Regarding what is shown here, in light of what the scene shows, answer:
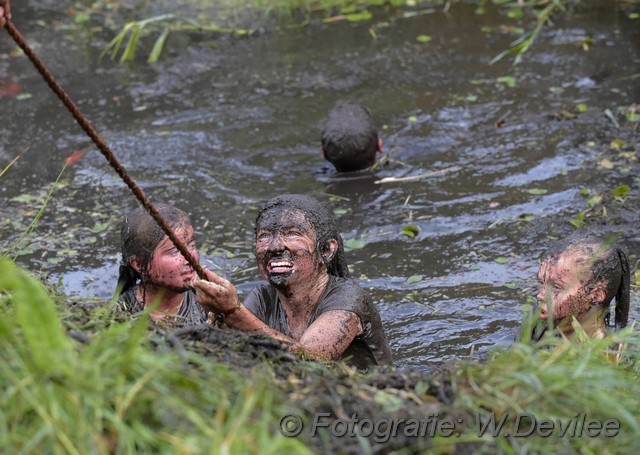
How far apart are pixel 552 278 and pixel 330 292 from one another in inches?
54.5

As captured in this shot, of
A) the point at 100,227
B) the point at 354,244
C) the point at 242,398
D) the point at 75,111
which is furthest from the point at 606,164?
the point at 242,398

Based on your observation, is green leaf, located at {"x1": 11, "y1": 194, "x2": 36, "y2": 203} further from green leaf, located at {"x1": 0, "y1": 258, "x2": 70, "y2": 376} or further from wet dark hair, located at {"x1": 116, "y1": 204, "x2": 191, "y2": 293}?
green leaf, located at {"x1": 0, "y1": 258, "x2": 70, "y2": 376}

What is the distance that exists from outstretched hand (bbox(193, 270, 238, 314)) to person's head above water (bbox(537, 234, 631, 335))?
1.91 meters

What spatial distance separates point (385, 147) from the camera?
32.3 ft

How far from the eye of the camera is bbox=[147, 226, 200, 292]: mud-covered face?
5.87 metres

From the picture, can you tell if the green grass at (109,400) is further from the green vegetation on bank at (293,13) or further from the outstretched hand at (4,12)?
the green vegetation on bank at (293,13)

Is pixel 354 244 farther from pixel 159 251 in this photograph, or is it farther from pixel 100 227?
pixel 159 251

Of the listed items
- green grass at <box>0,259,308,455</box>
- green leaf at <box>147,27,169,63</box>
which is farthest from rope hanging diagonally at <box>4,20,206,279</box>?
green leaf at <box>147,27,169,63</box>

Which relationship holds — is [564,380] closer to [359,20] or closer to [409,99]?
[409,99]

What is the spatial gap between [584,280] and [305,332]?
1.76 m

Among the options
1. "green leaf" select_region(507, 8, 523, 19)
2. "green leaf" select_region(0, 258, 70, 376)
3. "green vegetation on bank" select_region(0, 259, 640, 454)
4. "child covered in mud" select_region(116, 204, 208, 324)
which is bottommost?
"green leaf" select_region(507, 8, 523, 19)

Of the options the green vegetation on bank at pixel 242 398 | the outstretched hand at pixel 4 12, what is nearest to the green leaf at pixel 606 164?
the green vegetation on bank at pixel 242 398

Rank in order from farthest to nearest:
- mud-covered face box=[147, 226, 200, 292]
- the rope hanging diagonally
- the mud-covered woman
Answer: mud-covered face box=[147, 226, 200, 292]
the mud-covered woman
the rope hanging diagonally

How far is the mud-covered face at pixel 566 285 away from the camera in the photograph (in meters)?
5.59
